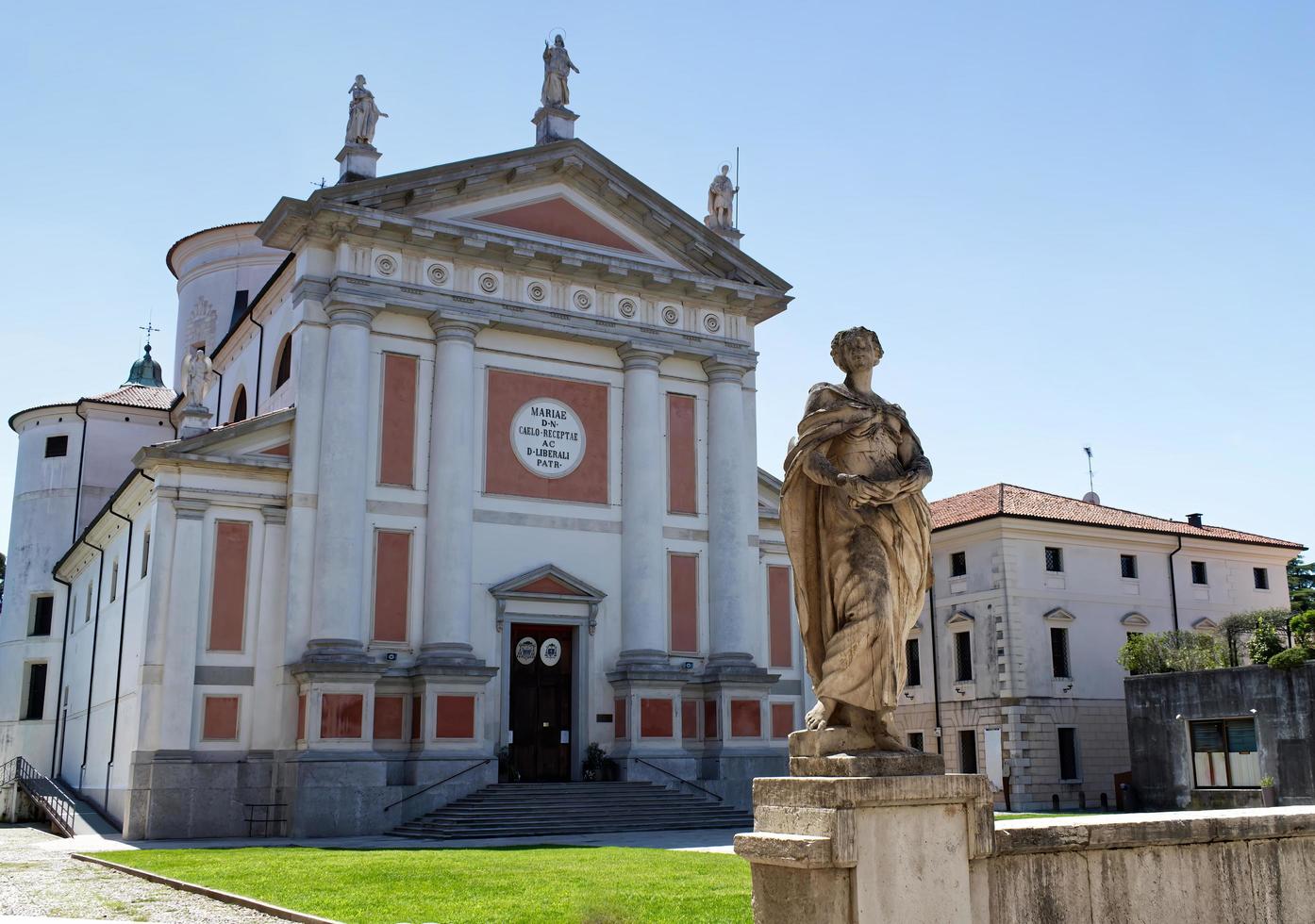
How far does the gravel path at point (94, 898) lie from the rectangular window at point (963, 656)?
30228 millimetres

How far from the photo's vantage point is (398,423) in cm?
2745

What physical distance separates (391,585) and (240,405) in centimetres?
1017

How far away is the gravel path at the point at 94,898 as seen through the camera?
1248 centimetres

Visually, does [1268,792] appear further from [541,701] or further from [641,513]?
[541,701]

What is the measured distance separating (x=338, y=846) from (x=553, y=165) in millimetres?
16521

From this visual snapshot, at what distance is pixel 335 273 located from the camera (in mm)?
27031

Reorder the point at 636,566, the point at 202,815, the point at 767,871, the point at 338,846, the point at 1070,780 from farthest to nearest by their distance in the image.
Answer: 1. the point at 1070,780
2. the point at 636,566
3. the point at 202,815
4. the point at 338,846
5. the point at 767,871

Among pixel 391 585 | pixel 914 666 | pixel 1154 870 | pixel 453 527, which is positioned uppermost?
pixel 453 527

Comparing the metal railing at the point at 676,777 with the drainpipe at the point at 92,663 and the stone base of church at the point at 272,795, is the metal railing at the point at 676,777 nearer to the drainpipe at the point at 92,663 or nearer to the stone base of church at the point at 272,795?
the stone base of church at the point at 272,795

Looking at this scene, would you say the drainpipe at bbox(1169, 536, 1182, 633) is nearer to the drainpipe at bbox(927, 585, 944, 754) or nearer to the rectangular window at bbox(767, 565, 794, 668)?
the drainpipe at bbox(927, 585, 944, 754)

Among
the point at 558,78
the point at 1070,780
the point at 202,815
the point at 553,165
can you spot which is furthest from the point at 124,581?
the point at 1070,780

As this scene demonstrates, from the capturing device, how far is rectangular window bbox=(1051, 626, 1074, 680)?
41.5 metres

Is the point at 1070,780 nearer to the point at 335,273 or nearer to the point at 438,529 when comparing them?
the point at 438,529

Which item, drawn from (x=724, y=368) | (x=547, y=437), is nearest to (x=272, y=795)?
(x=547, y=437)
